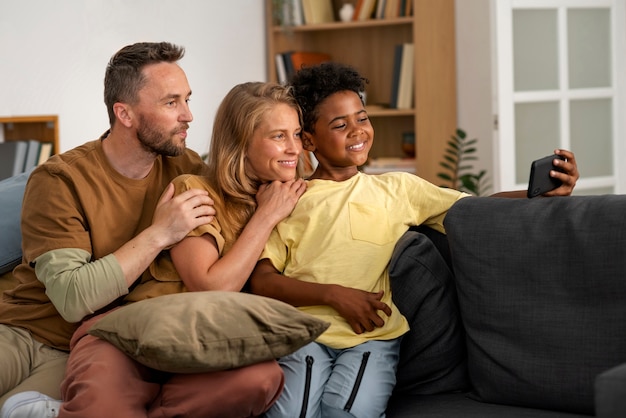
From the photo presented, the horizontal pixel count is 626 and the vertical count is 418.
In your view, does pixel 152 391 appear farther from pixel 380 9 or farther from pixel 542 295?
pixel 380 9

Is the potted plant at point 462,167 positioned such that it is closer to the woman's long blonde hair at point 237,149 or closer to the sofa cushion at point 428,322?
the woman's long blonde hair at point 237,149

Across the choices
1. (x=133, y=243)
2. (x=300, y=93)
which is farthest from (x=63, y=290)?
(x=300, y=93)

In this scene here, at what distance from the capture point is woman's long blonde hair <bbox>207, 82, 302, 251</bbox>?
2.19m

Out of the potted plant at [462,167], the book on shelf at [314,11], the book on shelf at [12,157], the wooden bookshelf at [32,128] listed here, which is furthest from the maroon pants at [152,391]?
the book on shelf at [314,11]

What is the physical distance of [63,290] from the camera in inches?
77.6

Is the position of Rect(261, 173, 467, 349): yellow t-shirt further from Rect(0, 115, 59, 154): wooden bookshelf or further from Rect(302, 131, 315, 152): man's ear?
Rect(0, 115, 59, 154): wooden bookshelf

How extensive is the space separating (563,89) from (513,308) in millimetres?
2945

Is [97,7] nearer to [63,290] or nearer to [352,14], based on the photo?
[352,14]

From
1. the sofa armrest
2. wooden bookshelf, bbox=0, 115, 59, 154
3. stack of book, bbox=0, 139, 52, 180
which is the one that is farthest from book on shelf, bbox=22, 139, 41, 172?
the sofa armrest

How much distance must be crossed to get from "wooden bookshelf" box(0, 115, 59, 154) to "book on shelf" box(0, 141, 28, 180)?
15 cm

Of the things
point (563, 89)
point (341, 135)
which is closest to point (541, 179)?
point (341, 135)

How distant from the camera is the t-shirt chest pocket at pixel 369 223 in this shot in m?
2.13

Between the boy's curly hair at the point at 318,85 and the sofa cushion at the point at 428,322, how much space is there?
1.53 feet

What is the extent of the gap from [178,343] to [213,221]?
1.66 ft
